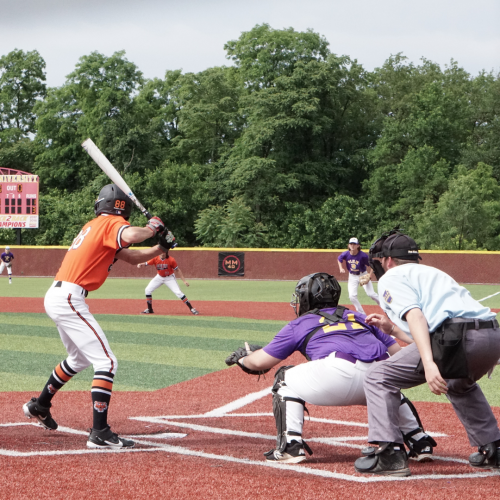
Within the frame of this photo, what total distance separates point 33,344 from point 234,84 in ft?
164

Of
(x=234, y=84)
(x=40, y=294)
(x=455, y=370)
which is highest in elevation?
(x=234, y=84)

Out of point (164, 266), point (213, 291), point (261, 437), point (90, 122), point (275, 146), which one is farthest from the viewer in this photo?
point (90, 122)

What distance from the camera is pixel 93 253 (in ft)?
18.6

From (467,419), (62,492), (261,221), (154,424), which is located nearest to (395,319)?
(467,419)

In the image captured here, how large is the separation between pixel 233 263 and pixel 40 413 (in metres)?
31.2

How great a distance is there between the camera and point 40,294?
25391 mm

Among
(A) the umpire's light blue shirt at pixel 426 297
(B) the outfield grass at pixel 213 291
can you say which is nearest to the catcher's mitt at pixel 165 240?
(A) the umpire's light blue shirt at pixel 426 297

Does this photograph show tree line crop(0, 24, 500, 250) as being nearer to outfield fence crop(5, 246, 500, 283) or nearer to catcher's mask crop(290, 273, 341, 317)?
outfield fence crop(5, 246, 500, 283)

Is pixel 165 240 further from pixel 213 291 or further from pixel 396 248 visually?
pixel 213 291

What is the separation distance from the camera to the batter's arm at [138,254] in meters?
5.80

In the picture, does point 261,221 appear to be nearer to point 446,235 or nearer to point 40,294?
point 446,235

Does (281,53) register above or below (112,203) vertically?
above

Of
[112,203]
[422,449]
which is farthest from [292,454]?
[112,203]

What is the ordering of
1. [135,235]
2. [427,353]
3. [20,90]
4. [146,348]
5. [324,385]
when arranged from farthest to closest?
[20,90] < [146,348] < [135,235] < [324,385] < [427,353]
